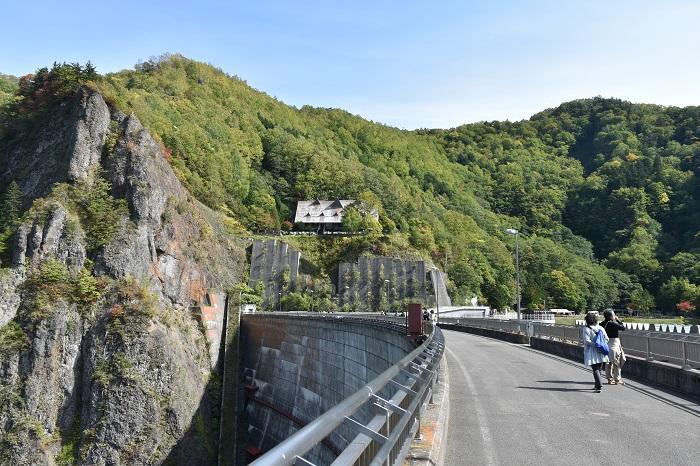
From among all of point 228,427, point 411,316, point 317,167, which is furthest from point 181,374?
point 317,167

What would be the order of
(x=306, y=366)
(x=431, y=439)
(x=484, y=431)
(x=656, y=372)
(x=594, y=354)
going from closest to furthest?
(x=431, y=439)
(x=484, y=431)
(x=594, y=354)
(x=656, y=372)
(x=306, y=366)

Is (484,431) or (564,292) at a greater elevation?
(564,292)

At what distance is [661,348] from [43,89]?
68164 millimetres

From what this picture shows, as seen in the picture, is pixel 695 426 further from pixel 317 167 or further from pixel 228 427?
pixel 317 167

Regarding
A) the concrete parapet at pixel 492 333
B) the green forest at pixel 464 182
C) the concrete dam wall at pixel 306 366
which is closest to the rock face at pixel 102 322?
the concrete dam wall at pixel 306 366

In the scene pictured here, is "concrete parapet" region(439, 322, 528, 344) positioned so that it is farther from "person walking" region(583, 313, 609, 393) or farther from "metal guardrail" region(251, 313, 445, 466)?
"metal guardrail" region(251, 313, 445, 466)

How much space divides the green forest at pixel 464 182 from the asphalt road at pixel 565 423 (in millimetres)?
46207

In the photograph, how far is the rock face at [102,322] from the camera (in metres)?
38.9

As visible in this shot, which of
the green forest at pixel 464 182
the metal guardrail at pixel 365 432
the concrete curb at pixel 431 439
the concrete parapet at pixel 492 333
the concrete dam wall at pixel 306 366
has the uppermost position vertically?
the green forest at pixel 464 182

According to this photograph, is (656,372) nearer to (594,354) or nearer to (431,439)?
(594,354)

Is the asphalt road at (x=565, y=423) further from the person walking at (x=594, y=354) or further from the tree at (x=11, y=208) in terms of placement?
the tree at (x=11, y=208)

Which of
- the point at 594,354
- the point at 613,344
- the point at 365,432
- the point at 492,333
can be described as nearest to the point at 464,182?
the point at 492,333

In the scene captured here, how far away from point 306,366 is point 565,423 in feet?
96.1

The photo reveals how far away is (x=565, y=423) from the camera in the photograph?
9.56m
